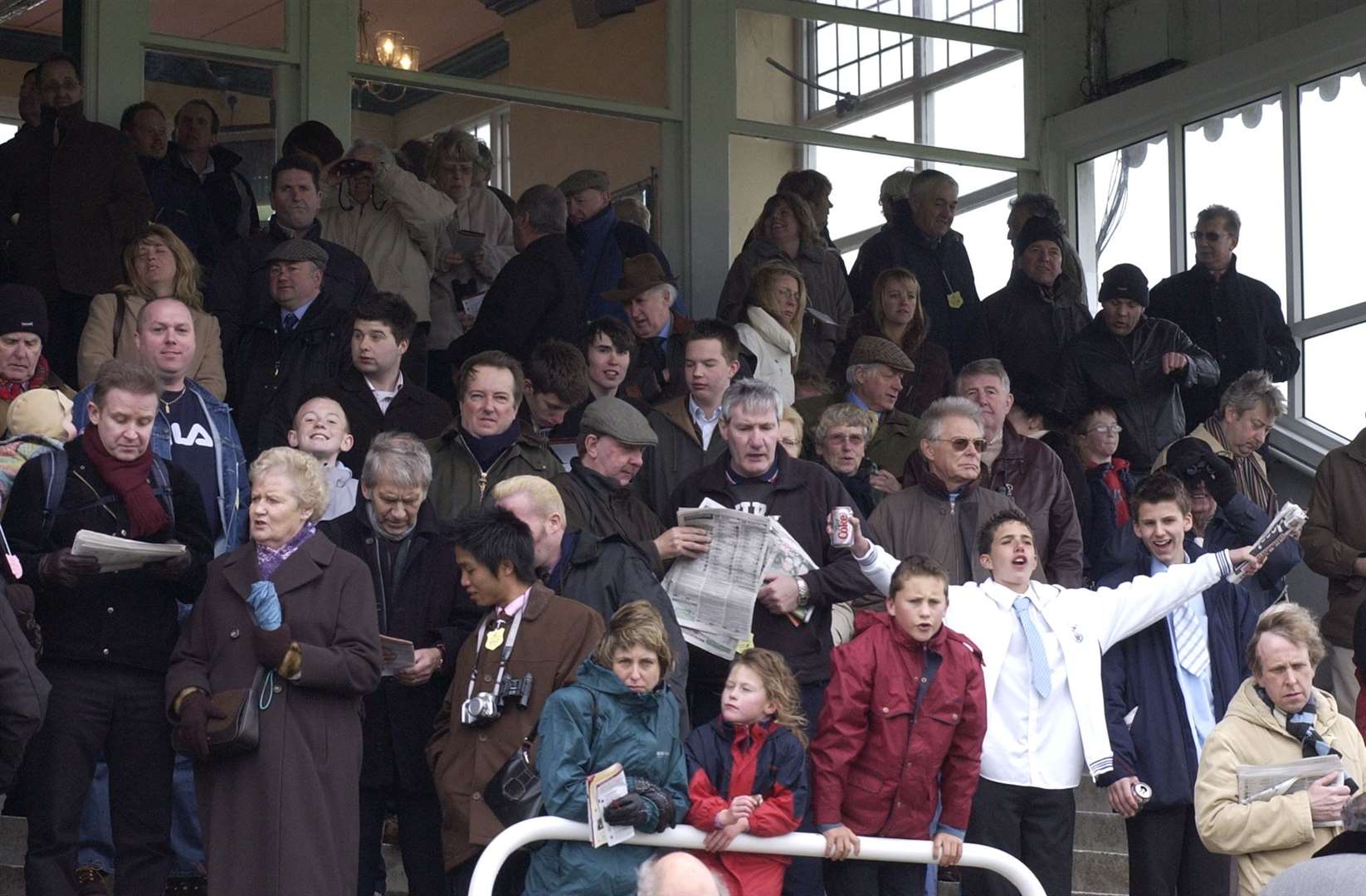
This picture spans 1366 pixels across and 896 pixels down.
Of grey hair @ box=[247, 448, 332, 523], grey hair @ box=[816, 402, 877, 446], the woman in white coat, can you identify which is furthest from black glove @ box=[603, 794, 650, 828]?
the woman in white coat

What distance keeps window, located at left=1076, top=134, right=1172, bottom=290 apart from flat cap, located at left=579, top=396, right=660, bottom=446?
701cm

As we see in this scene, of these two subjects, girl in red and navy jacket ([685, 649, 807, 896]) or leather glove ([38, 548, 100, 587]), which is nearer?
girl in red and navy jacket ([685, 649, 807, 896])

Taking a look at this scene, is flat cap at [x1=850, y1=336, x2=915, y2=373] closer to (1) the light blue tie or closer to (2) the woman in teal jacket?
(1) the light blue tie

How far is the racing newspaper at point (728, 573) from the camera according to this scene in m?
7.59

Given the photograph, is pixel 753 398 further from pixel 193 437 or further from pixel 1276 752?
pixel 1276 752

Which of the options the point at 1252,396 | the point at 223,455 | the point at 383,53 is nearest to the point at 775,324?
the point at 1252,396

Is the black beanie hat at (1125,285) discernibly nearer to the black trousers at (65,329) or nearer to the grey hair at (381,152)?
the grey hair at (381,152)

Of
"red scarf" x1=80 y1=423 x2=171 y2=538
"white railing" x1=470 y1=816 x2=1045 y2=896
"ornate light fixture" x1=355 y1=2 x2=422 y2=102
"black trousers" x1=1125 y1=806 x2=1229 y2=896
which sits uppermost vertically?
"ornate light fixture" x1=355 y1=2 x2=422 y2=102

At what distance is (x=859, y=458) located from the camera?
923cm

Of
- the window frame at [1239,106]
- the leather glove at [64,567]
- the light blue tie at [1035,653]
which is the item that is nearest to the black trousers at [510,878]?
the leather glove at [64,567]

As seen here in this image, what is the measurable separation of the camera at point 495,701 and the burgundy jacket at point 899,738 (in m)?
0.92

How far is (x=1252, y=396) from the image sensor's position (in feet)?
34.7

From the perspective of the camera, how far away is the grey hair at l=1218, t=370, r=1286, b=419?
10578mm

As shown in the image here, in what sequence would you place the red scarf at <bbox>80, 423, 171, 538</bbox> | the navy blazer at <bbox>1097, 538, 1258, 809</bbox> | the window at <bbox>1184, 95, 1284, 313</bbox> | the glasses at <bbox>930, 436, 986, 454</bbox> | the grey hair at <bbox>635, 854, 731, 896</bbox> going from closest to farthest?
the grey hair at <bbox>635, 854, 731, 896</bbox>
the red scarf at <bbox>80, 423, 171, 538</bbox>
the navy blazer at <bbox>1097, 538, 1258, 809</bbox>
the glasses at <bbox>930, 436, 986, 454</bbox>
the window at <bbox>1184, 95, 1284, 313</bbox>
